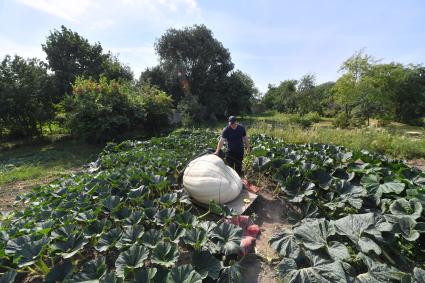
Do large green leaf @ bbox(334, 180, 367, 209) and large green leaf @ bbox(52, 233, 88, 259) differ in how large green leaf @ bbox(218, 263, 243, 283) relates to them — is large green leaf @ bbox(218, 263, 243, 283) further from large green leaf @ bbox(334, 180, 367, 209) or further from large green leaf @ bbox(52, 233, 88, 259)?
large green leaf @ bbox(334, 180, 367, 209)

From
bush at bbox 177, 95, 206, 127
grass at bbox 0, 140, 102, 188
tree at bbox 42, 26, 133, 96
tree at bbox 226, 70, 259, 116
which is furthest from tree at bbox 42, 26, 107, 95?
tree at bbox 226, 70, 259, 116

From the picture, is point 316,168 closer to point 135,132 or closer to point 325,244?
point 325,244

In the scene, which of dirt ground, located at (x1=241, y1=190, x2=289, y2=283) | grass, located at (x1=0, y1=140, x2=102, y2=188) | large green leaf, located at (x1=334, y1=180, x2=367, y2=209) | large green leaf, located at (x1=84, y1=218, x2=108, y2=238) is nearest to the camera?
dirt ground, located at (x1=241, y1=190, x2=289, y2=283)

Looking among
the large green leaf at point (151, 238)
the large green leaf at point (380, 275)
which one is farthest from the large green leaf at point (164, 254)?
the large green leaf at point (380, 275)

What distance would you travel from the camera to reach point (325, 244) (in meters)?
2.26

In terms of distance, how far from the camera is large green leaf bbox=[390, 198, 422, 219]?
8.42 ft

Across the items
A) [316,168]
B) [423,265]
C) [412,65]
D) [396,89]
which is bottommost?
[423,265]

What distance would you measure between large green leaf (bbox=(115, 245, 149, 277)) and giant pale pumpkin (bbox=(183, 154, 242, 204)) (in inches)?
55.7

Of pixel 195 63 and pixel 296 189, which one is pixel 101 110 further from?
pixel 195 63

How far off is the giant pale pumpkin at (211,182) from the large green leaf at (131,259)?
1.41m

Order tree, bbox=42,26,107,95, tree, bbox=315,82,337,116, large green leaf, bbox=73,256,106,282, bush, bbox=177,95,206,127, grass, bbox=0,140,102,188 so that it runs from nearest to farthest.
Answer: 1. large green leaf, bbox=73,256,106,282
2. grass, bbox=0,140,102,188
3. tree, bbox=42,26,107,95
4. bush, bbox=177,95,206,127
5. tree, bbox=315,82,337,116

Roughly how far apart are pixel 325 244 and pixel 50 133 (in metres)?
18.9

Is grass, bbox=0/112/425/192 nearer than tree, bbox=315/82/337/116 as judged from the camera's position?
Yes

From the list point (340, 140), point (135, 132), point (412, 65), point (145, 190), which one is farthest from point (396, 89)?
point (145, 190)
